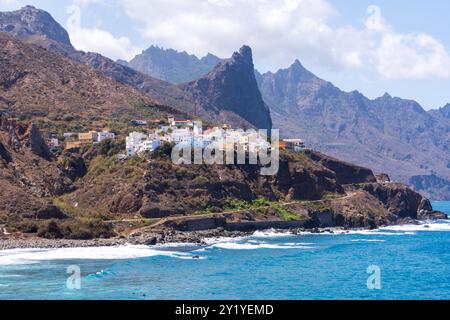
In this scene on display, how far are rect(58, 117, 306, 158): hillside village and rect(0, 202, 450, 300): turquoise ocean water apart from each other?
35135mm

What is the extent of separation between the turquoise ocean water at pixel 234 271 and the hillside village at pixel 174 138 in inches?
1383

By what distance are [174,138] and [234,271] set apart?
72617 mm

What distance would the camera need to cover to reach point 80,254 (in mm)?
78375

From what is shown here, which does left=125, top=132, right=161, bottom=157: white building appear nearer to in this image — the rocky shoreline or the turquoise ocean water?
the rocky shoreline

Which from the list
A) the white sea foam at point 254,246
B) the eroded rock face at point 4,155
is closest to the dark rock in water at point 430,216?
the white sea foam at point 254,246

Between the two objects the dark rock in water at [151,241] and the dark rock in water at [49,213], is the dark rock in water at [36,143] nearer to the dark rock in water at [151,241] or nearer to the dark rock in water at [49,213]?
the dark rock in water at [49,213]

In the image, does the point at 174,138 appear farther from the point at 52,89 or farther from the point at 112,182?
the point at 52,89

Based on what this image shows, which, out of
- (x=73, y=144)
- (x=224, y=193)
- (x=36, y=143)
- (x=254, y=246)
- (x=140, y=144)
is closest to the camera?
(x=254, y=246)

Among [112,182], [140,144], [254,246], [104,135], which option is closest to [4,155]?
[112,182]

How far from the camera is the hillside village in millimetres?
130625

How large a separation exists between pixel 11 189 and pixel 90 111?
6140 centimetres

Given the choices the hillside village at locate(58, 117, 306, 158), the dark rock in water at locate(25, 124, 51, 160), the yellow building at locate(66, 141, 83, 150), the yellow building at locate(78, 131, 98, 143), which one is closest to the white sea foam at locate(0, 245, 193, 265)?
the hillside village at locate(58, 117, 306, 158)

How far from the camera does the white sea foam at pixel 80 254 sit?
72438 millimetres
